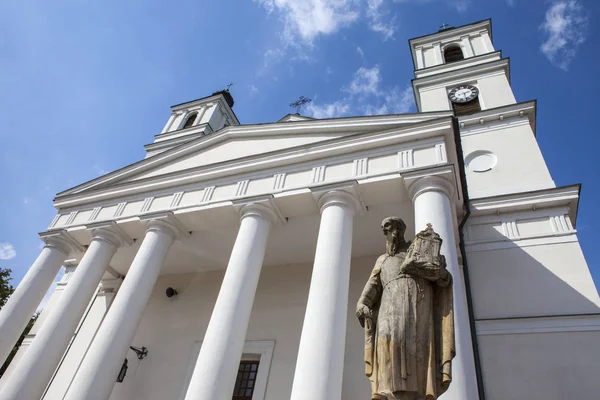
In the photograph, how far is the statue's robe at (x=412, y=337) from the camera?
2.84 meters

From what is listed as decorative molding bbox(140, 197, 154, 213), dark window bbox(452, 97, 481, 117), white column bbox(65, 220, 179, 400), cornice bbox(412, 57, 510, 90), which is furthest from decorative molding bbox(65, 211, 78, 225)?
cornice bbox(412, 57, 510, 90)

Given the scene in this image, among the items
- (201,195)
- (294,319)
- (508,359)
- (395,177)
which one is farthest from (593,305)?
(201,195)

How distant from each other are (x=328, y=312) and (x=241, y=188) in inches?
193

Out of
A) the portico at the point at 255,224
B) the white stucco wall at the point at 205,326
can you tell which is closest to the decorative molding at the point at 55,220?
the portico at the point at 255,224

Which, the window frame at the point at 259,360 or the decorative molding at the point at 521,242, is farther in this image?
the window frame at the point at 259,360

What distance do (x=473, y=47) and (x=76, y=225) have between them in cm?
1862

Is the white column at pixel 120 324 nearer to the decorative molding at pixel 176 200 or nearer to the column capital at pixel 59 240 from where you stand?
the decorative molding at pixel 176 200

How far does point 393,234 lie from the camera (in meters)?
3.81

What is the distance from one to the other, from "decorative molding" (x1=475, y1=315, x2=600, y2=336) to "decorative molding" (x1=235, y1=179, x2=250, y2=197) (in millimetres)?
6521

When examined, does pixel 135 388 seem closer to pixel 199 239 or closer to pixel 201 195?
pixel 199 239

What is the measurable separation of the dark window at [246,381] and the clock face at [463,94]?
12.4m

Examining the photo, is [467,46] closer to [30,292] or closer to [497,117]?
[497,117]

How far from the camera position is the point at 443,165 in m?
8.43

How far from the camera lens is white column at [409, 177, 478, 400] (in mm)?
5738
